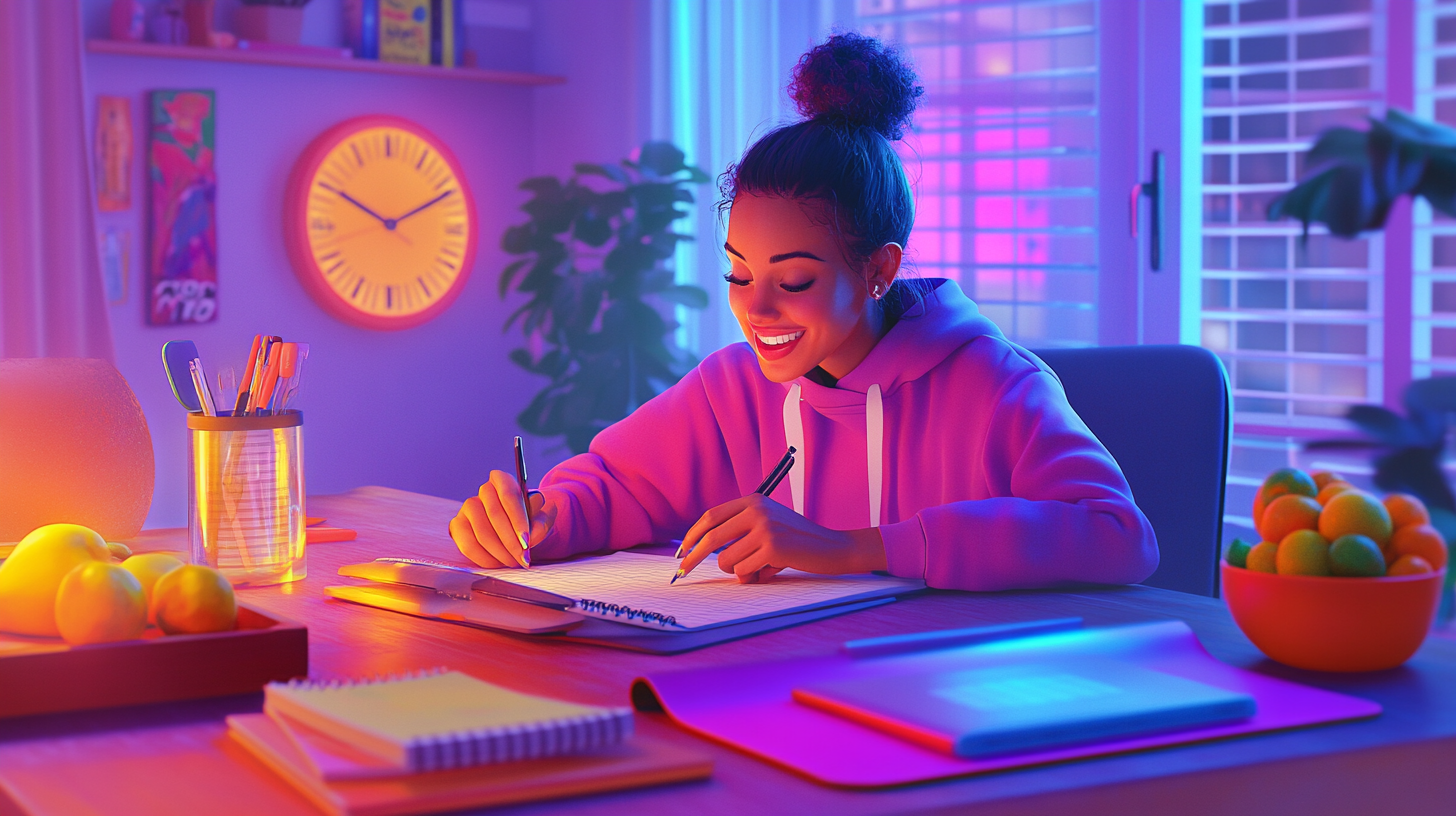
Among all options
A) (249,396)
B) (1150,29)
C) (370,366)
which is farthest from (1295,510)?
(370,366)

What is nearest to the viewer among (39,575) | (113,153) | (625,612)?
(39,575)

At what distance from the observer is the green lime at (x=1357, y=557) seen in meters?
0.78

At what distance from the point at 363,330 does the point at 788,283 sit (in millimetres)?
2580

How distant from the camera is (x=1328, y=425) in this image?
239 centimetres

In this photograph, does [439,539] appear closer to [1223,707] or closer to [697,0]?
[1223,707]

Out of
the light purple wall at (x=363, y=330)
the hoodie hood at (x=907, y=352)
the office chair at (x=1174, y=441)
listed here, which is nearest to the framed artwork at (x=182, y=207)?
the light purple wall at (x=363, y=330)

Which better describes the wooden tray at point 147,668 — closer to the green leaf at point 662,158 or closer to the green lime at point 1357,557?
the green lime at point 1357,557

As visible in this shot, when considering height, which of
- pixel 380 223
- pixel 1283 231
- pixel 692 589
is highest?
pixel 380 223

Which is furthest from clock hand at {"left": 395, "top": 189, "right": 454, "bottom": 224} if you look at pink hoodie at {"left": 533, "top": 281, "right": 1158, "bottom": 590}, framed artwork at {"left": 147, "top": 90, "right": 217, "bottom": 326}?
pink hoodie at {"left": 533, "top": 281, "right": 1158, "bottom": 590}

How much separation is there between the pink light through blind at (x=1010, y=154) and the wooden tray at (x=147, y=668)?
2.26m

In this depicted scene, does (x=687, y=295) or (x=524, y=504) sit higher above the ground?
(x=687, y=295)

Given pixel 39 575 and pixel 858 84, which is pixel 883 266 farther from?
pixel 39 575

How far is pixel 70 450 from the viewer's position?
1.28 m

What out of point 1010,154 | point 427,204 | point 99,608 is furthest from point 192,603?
point 427,204
